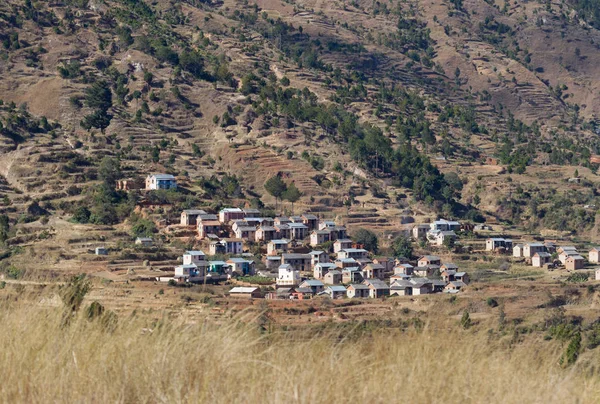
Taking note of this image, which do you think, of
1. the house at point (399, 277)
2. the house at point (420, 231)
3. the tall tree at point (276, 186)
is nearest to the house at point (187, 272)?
the house at point (399, 277)

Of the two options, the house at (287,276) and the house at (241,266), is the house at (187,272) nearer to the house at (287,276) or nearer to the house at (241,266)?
the house at (241,266)

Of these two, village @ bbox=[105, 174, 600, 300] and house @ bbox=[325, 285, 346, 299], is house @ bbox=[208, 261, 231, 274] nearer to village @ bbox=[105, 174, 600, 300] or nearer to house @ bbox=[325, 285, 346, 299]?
village @ bbox=[105, 174, 600, 300]

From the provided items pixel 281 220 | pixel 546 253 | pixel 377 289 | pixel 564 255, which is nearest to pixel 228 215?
pixel 281 220

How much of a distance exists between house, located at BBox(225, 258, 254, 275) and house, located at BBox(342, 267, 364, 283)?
14.7 ft

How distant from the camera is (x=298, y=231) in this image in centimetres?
5866

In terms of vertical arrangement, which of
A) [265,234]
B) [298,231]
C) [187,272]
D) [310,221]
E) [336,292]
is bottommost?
[336,292]

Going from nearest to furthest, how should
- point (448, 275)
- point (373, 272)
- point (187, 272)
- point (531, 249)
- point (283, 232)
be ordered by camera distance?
1. point (187, 272)
2. point (448, 275)
3. point (373, 272)
4. point (283, 232)
5. point (531, 249)

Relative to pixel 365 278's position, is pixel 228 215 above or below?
above

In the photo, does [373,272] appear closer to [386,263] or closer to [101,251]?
[386,263]

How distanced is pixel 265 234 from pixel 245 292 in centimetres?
1216

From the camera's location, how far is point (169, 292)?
43.2 m

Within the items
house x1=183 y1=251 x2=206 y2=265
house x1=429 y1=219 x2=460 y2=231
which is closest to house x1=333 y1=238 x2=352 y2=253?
house x1=429 y1=219 x2=460 y2=231

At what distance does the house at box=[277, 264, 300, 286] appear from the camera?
162 ft

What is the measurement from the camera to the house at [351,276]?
169 ft
